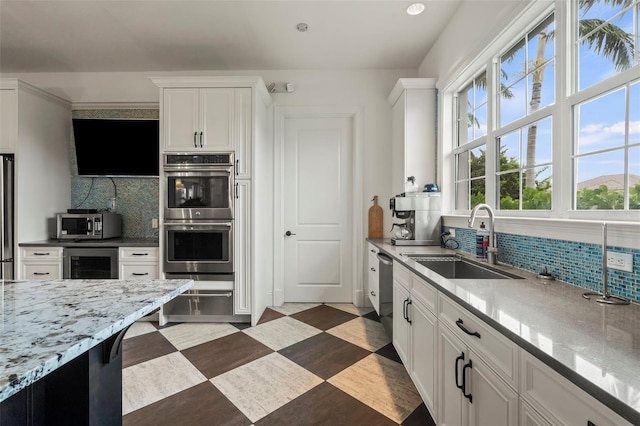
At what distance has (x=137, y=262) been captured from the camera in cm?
297

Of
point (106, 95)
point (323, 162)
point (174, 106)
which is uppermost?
point (106, 95)

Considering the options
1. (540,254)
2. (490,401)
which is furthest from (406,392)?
(540,254)

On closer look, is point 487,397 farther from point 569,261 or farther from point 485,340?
point 569,261

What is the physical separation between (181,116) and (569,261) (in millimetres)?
3292

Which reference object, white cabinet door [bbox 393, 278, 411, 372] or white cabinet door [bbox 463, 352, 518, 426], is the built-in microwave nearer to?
white cabinet door [bbox 393, 278, 411, 372]

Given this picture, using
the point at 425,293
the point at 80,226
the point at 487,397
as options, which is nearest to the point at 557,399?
the point at 487,397

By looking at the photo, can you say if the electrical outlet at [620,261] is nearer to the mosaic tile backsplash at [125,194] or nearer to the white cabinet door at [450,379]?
the white cabinet door at [450,379]

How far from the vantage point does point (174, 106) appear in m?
2.90

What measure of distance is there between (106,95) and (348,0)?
3175 mm

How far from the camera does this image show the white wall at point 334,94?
138 inches

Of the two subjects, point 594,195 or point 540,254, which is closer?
point 594,195

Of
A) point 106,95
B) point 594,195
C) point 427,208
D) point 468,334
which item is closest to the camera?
point 468,334

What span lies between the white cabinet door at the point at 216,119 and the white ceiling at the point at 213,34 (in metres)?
0.59

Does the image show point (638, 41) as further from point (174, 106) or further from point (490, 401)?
A: point (174, 106)
